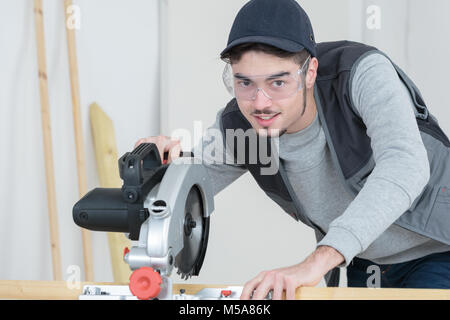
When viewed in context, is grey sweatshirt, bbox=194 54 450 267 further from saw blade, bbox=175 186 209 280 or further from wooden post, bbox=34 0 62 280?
wooden post, bbox=34 0 62 280

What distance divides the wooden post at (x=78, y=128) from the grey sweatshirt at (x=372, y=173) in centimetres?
104

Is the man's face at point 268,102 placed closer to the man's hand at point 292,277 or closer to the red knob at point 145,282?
the man's hand at point 292,277

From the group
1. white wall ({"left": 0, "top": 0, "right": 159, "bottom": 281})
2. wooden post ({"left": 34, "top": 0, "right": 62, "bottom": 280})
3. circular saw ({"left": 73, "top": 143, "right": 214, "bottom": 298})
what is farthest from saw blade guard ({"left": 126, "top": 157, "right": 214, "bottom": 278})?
white wall ({"left": 0, "top": 0, "right": 159, "bottom": 281})

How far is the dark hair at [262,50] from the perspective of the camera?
144 cm

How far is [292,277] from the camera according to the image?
3.59ft

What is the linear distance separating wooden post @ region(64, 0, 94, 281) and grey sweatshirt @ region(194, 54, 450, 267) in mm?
1038

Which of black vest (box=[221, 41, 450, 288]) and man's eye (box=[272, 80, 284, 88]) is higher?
man's eye (box=[272, 80, 284, 88])

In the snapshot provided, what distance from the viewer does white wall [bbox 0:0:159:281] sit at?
264cm

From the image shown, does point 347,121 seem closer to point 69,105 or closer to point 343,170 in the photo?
point 343,170

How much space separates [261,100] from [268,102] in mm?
22

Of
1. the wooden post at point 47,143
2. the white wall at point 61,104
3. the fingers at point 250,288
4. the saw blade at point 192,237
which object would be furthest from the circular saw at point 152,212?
the white wall at point 61,104
